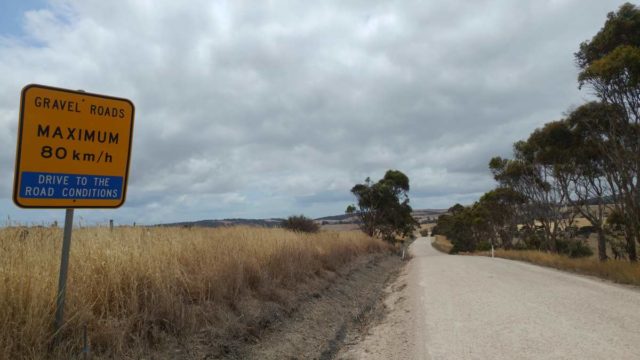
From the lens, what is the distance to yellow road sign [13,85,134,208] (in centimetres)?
409

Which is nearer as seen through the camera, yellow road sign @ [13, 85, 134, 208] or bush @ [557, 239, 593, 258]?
yellow road sign @ [13, 85, 134, 208]

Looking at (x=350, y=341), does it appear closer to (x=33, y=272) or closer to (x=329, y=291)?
(x=329, y=291)

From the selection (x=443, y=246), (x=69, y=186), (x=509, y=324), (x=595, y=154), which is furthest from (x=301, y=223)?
(x=443, y=246)

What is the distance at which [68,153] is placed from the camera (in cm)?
435

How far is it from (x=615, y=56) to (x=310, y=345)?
17005 millimetres

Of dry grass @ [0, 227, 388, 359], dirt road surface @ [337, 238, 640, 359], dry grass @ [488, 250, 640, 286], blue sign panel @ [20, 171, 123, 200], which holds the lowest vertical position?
dirt road surface @ [337, 238, 640, 359]

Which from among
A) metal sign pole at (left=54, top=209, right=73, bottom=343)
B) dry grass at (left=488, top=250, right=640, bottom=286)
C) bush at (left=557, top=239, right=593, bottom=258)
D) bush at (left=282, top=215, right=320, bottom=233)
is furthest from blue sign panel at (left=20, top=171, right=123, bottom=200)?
bush at (left=557, top=239, right=593, bottom=258)

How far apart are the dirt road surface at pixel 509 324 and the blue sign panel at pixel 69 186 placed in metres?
4.45

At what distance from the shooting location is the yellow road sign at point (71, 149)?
409cm

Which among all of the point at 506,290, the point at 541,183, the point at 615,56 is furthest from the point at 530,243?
the point at 506,290

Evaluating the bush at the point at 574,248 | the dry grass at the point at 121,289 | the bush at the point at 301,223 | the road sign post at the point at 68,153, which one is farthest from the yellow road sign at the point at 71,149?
the bush at the point at 574,248

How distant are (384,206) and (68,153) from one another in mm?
46067

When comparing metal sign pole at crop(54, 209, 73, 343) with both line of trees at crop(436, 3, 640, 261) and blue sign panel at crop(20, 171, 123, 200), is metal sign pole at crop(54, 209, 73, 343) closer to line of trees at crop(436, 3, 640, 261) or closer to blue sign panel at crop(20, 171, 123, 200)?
blue sign panel at crop(20, 171, 123, 200)

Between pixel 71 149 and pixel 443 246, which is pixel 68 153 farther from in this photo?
pixel 443 246
